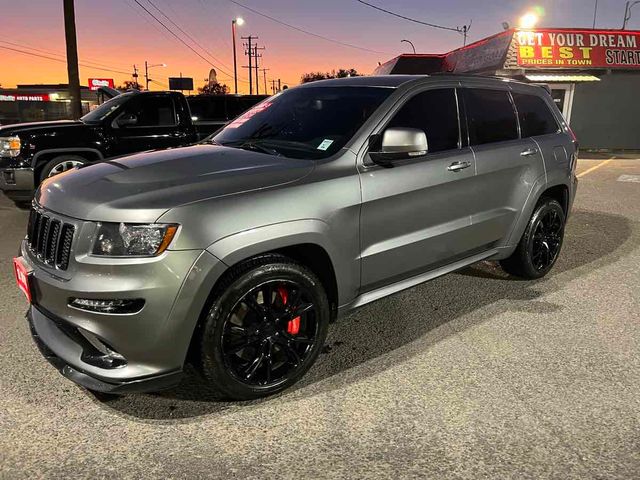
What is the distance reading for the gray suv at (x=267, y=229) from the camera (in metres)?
2.57

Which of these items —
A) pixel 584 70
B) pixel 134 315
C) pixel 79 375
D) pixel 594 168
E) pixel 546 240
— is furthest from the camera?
pixel 584 70

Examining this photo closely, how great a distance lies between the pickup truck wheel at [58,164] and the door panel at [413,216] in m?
5.46

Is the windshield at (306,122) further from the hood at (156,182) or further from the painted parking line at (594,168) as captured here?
the painted parking line at (594,168)

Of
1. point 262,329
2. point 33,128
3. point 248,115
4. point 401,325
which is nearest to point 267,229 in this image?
point 262,329

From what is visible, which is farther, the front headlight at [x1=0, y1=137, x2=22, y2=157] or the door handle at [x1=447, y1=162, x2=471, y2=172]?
the front headlight at [x1=0, y1=137, x2=22, y2=157]

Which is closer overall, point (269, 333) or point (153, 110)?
point (269, 333)

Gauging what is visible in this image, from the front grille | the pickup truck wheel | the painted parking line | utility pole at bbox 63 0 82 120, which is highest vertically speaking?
utility pole at bbox 63 0 82 120

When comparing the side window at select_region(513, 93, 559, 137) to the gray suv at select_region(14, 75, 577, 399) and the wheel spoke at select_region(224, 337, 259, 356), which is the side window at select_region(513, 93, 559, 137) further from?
the wheel spoke at select_region(224, 337, 259, 356)

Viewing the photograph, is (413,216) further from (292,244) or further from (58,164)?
(58,164)

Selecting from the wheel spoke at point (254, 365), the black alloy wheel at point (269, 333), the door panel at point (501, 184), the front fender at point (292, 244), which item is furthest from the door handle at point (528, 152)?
the wheel spoke at point (254, 365)

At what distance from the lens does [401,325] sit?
161 inches

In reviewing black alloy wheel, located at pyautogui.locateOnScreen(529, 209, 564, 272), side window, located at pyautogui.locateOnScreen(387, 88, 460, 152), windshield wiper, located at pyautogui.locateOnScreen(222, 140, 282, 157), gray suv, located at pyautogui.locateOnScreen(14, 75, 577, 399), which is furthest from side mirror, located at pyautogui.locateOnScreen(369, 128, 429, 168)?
black alloy wheel, located at pyautogui.locateOnScreen(529, 209, 564, 272)

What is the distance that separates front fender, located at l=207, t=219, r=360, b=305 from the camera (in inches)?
105

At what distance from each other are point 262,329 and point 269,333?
52mm
